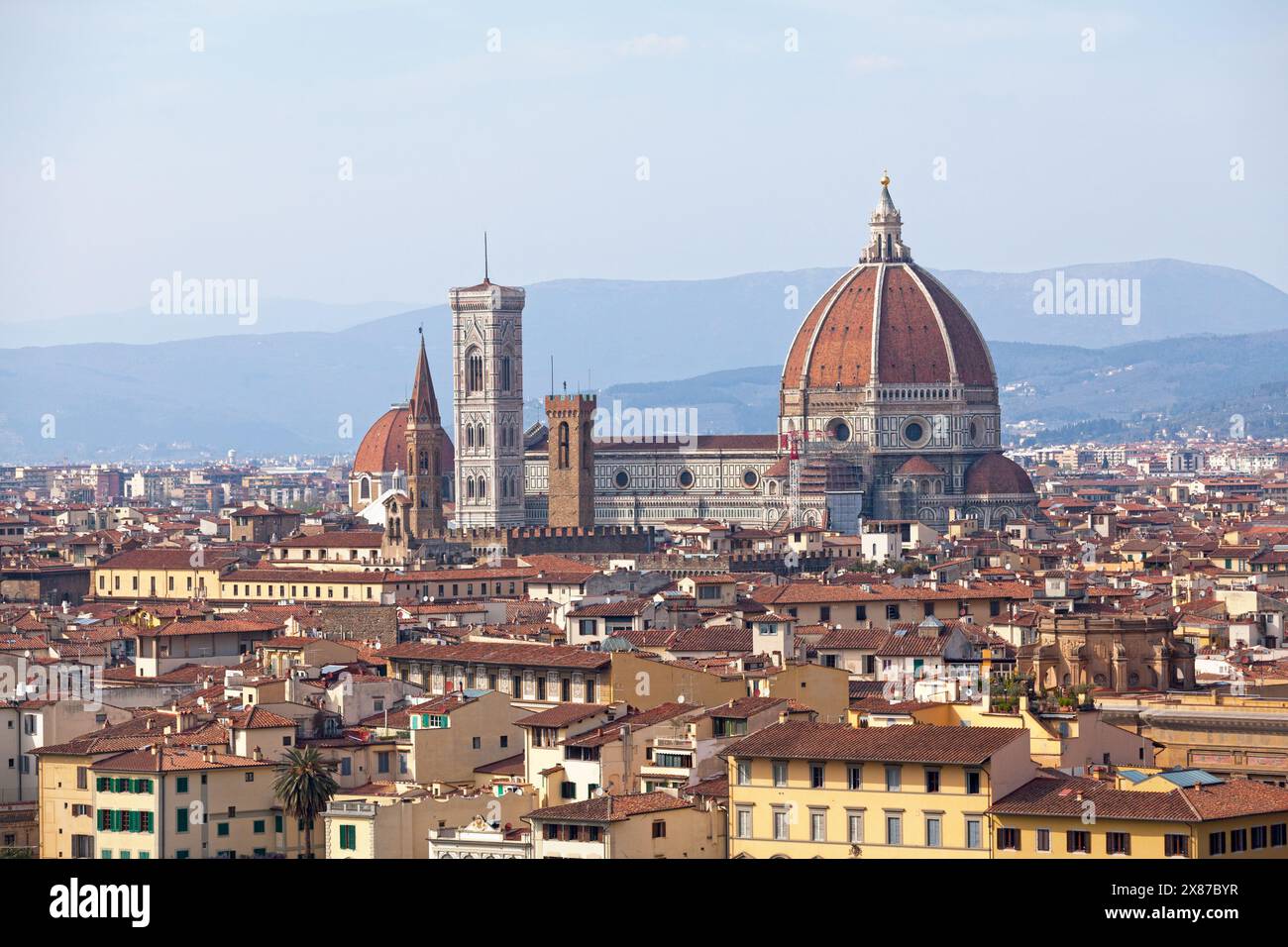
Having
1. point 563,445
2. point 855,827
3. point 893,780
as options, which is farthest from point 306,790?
point 563,445

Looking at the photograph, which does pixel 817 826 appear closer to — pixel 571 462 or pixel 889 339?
pixel 571 462

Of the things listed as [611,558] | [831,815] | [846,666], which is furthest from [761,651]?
[611,558]

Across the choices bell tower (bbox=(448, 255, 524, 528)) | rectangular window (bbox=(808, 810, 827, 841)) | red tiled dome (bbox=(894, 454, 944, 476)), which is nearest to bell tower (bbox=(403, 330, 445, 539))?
bell tower (bbox=(448, 255, 524, 528))

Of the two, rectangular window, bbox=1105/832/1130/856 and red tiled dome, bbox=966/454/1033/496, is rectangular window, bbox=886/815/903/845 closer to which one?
rectangular window, bbox=1105/832/1130/856

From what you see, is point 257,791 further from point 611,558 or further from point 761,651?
point 611,558

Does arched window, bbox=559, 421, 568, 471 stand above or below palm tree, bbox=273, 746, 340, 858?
above
